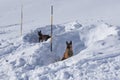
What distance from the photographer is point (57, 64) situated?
12.0 meters

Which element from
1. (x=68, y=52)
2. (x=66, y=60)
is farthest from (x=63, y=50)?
(x=66, y=60)

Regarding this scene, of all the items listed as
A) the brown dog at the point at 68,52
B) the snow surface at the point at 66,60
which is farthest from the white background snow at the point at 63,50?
the brown dog at the point at 68,52

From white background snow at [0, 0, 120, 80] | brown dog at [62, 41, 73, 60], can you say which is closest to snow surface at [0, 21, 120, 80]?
white background snow at [0, 0, 120, 80]

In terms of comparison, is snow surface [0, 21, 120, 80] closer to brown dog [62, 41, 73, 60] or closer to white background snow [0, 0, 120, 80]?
white background snow [0, 0, 120, 80]

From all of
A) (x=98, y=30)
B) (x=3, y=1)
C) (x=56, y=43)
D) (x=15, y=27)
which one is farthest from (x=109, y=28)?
(x=3, y=1)

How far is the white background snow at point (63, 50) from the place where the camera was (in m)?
11.4

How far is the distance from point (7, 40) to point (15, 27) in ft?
14.0

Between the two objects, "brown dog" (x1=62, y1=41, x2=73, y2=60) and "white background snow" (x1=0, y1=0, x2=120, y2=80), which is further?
"brown dog" (x1=62, y1=41, x2=73, y2=60)

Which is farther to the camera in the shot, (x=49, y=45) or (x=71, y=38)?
(x=71, y=38)

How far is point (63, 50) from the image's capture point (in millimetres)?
14727

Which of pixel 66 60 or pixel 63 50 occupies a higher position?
pixel 66 60

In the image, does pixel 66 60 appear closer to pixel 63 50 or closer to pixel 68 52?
pixel 68 52

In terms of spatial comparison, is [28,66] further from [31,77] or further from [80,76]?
[80,76]

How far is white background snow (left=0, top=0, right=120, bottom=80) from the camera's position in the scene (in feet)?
37.5
